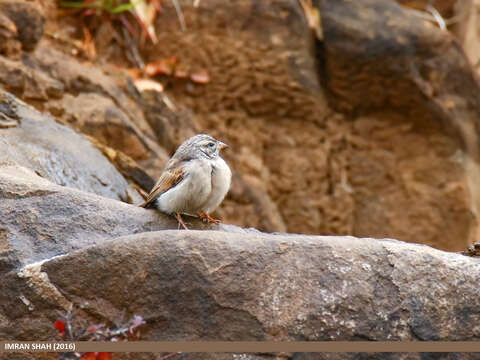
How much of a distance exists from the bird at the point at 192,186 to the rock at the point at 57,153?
1.19 metres

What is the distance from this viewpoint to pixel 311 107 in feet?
32.5

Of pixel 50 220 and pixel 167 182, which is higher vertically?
pixel 50 220

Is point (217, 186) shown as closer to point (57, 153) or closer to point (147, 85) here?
point (57, 153)

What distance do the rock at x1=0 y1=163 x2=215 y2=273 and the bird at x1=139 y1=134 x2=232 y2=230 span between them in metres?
0.38

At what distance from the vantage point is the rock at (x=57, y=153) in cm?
614

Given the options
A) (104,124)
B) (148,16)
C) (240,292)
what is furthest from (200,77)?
(240,292)

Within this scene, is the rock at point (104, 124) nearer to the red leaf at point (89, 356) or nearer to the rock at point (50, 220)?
the rock at point (50, 220)

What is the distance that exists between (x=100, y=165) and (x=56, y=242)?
254 cm

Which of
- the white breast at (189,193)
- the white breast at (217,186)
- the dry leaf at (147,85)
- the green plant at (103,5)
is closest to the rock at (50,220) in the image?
the white breast at (189,193)

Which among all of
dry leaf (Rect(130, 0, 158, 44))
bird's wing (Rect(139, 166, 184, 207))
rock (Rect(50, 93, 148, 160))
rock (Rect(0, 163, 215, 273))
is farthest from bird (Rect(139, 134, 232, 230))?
dry leaf (Rect(130, 0, 158, 44))

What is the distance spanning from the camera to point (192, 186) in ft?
17.0

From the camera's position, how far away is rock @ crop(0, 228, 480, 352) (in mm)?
3742

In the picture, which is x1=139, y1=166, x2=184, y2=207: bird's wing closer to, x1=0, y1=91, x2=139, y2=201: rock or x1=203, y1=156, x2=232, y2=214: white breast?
x1=203, y1=156, x2=232, y2=214: white breast

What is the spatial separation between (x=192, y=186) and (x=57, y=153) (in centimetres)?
175
